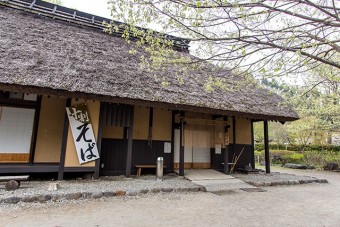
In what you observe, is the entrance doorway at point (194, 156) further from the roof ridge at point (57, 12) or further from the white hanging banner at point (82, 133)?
the roof ridge at point (57, 12)

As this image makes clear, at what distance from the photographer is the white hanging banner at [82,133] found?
6770 millimetres

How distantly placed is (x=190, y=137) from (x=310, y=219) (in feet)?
15.5

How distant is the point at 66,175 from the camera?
24.3 feet

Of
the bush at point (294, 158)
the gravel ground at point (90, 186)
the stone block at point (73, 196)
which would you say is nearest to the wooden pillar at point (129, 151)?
the gravel ground at point (90, 186)

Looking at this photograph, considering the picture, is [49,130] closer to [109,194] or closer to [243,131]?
[109,194]

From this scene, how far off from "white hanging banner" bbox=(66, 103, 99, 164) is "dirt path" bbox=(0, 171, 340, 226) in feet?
6.43

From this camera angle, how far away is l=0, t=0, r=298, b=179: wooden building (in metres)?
6.20

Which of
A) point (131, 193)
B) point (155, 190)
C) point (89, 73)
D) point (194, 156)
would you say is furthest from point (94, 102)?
point (194, 156)

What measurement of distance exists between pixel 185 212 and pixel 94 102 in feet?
14.5

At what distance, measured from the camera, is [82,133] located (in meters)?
6.87

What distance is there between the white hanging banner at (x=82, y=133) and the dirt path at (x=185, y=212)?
1958 mm

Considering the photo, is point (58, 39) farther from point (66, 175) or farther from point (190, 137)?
point (190, 137)

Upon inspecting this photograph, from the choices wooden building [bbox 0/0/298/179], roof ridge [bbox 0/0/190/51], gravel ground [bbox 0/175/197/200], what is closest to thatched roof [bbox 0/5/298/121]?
wooden building [bbox 0/0/298/179]

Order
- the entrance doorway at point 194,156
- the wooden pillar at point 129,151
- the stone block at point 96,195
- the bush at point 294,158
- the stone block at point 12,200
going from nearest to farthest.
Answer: the stone block at point 12,200 → the stone block at point 96,195 → the wooden pillar at point 129,151 → the entrance doorway at point 194,156 → the bush at point 294,158
